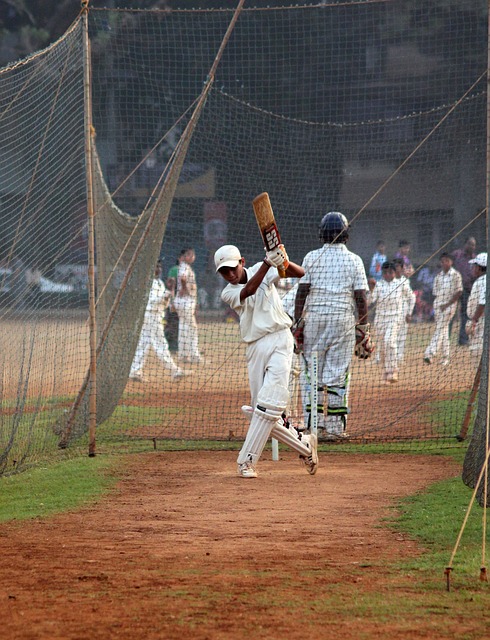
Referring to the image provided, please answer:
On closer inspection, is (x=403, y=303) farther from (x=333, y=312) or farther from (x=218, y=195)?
(x=333, y=312)

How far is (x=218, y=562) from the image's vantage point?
626 centimetres

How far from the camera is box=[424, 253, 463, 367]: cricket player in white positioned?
19.6 meters

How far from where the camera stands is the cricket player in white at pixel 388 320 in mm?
18312

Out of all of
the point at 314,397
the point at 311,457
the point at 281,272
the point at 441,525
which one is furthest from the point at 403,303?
the point at 441,525

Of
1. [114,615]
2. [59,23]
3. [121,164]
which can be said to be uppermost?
[59,23]

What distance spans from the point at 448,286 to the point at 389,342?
2263mm

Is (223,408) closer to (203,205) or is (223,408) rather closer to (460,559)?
(460,559)

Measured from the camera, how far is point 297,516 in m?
7.70

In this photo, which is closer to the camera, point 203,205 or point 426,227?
point 426,227

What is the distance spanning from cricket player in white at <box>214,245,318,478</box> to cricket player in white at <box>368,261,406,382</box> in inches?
338

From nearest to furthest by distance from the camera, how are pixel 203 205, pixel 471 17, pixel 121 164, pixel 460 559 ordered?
pixel 460 559 → pixel 471 17 → pixel 203 205 → pixel 121 164

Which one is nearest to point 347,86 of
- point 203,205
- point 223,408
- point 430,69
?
point 430,69

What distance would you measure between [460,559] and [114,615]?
2.06 meters

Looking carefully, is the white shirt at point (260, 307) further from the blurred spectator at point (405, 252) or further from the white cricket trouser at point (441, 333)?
the blurred spectator at point (405, 252)
